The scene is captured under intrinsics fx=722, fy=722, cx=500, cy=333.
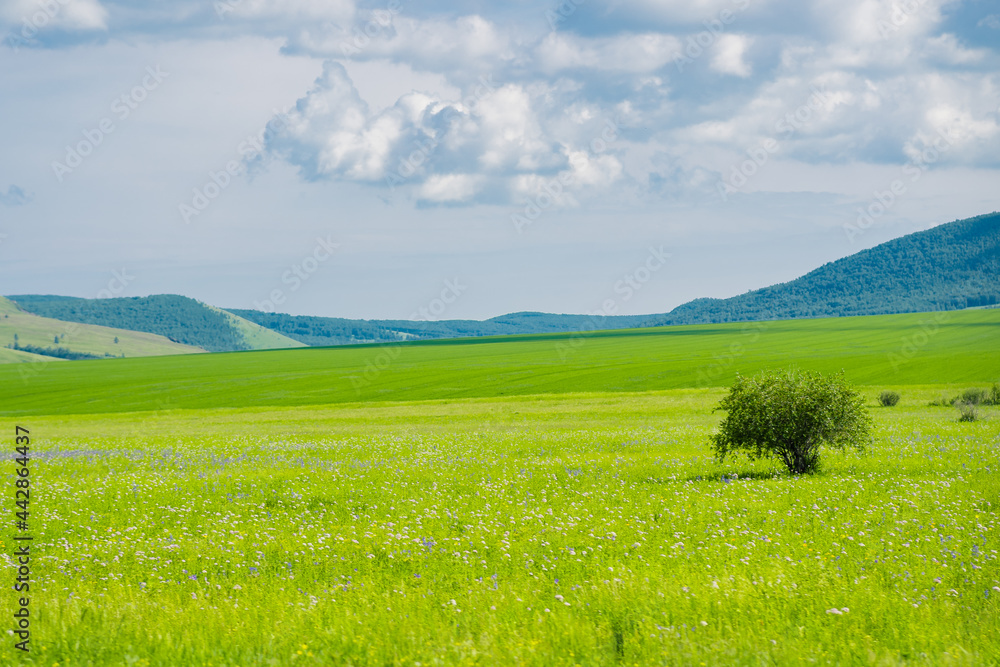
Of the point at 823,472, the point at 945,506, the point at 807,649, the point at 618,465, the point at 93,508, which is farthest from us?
the point at 618,465

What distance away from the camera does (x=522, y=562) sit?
422 inches

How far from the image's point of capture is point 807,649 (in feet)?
23.1

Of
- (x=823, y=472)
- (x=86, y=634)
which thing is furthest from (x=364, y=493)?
(x=823, y=472)

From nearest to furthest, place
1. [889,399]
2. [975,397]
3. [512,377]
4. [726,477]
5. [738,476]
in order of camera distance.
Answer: [726,477] < [738,476] < [975,397] < [889,399] < [512,377]

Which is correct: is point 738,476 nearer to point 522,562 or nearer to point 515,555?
point 515,555

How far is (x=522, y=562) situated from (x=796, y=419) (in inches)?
458

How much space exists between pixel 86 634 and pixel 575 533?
7473 millimetres

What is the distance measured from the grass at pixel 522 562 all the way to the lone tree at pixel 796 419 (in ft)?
3.30

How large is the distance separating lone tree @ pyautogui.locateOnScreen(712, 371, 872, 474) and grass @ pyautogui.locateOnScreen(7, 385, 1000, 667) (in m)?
1.01

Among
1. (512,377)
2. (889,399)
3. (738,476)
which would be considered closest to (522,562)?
(738,476)

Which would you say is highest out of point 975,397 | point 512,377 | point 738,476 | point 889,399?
point 738,476

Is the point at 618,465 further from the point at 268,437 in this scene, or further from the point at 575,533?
the point at 268,437

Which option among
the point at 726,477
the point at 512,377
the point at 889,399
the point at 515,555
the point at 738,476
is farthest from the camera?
the point at 512,377

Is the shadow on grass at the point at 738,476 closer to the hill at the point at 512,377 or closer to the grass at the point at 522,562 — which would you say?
the grass at the point at 522,562
